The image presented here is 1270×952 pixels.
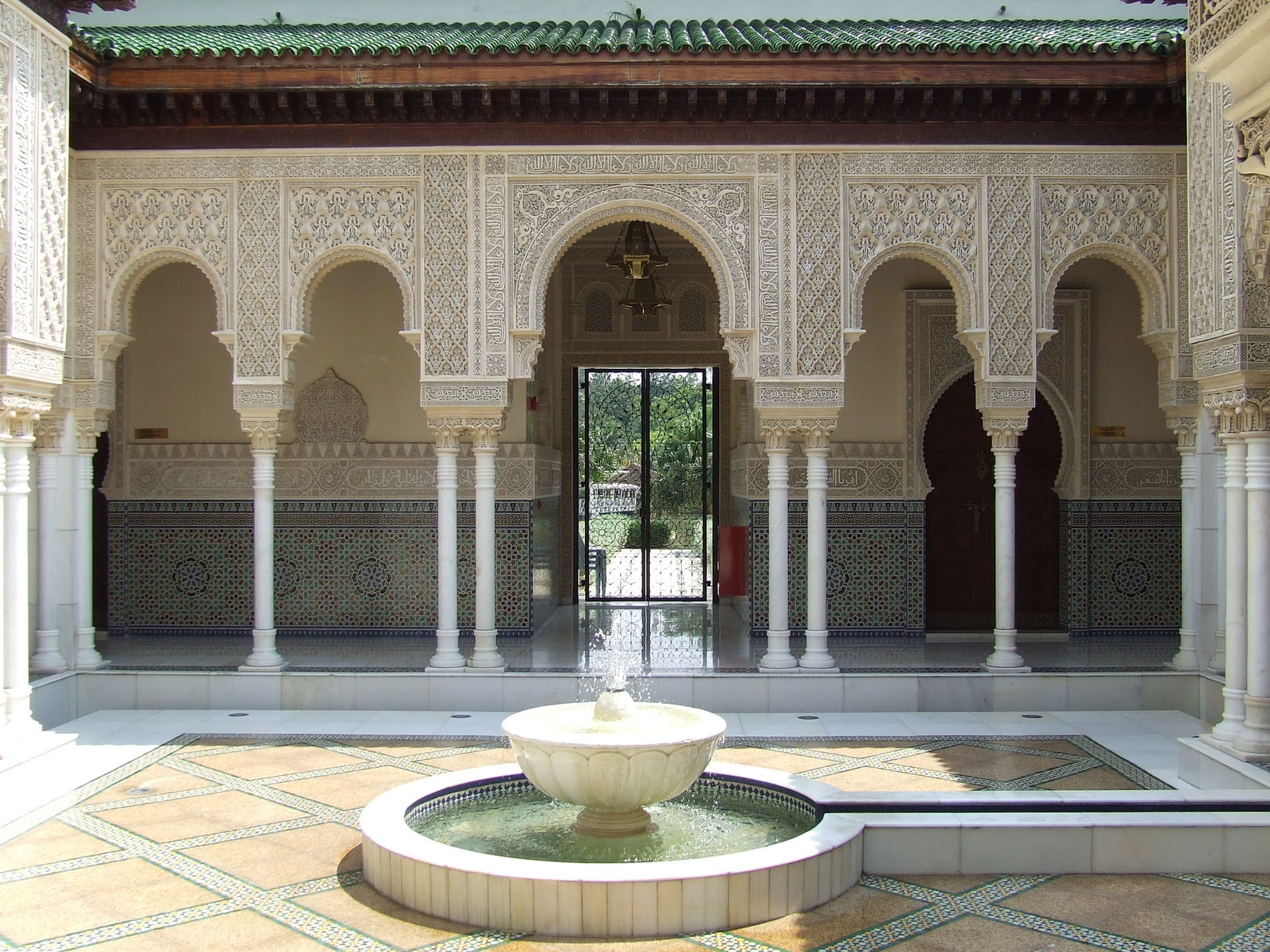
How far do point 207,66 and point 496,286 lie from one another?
6.78 ft

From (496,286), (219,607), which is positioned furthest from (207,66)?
(219,607)

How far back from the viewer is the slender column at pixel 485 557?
694cm

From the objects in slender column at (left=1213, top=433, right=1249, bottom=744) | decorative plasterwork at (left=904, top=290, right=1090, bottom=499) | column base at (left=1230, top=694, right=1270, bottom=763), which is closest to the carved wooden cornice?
decorative plasterwork at (left=904, top=290, right=1090, bottom=499)

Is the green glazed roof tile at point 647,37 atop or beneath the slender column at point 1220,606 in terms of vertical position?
atop

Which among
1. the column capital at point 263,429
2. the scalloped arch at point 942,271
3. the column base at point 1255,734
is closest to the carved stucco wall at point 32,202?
the column capital at point 263,429

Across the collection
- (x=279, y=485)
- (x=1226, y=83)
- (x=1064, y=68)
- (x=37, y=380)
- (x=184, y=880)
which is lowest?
(x=184, y=880)

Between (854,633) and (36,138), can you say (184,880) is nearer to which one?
(36,138)

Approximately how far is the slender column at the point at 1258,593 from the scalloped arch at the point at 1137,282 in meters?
1.71

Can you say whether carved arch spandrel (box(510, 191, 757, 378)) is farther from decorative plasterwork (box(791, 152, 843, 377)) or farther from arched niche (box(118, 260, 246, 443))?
arched niche (box(118, 260, 246, 443))

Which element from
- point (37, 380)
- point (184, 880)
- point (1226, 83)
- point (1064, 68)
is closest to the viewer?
point (184, 880)

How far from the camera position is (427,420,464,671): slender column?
6.95 m

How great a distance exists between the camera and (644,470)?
10102 millimetres

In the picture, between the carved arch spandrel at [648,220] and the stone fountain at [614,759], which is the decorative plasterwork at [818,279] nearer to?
the carved arch spandrel at [648,220]

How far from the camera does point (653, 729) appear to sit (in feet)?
13.7
